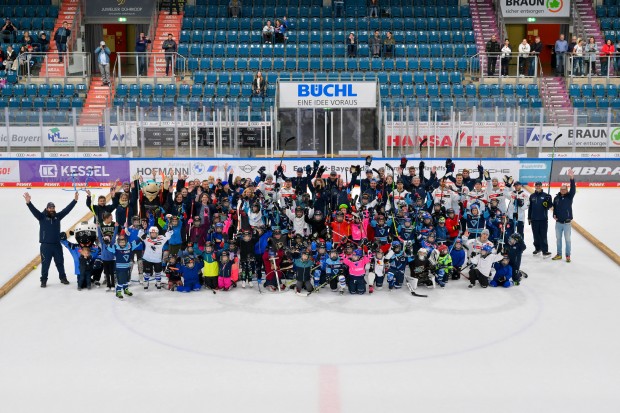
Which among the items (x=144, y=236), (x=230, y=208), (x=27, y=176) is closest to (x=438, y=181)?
(x=230, y=208)

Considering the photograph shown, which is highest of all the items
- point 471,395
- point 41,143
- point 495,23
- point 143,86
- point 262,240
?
point 495,23

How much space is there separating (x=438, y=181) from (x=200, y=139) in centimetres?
1136

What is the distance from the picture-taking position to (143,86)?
32219 mm

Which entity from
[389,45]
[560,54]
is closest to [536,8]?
[560,54]

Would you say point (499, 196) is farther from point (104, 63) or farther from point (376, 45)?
point (104, 63)

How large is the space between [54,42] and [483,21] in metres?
19.0

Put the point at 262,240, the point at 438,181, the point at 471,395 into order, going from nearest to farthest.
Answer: the point at 471,395
the point at 262,240
the point at 438,181

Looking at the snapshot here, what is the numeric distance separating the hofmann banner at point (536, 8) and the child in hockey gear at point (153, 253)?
27.0 metres

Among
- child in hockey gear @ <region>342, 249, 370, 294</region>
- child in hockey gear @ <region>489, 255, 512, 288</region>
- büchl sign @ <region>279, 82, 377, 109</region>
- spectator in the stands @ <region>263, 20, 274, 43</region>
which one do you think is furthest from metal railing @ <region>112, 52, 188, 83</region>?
child in hockey gear @ <region>489, 255, 512, 288</region>

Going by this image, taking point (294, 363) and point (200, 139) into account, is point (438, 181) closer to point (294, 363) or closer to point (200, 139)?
point (294, 363)

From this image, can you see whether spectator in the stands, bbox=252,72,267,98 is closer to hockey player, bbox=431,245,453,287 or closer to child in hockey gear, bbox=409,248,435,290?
hockey player, bbox=431,245,453,287

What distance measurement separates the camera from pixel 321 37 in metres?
35.4

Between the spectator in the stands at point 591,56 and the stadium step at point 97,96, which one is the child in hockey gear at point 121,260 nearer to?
the stadium step at point 97,96

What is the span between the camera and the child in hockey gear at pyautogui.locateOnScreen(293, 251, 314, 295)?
1427 cm
